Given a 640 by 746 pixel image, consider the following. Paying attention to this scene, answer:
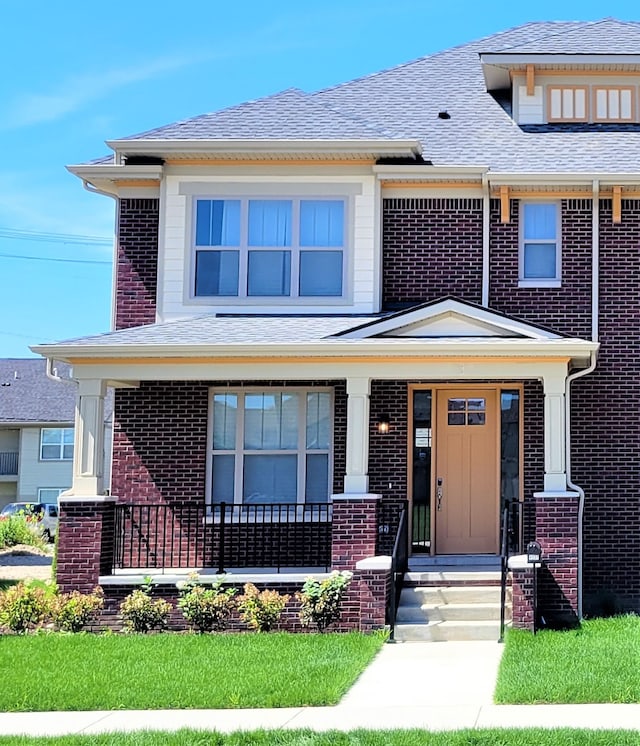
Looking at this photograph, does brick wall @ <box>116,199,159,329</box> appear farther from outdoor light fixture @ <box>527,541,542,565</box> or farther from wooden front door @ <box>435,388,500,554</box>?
outdoor light fixture @ <box>527,541,542,565</box>

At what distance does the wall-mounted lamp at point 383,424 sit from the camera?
13469 millimetres

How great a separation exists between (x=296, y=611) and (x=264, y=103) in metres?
8.42

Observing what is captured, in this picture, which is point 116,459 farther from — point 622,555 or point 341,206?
point 622,555

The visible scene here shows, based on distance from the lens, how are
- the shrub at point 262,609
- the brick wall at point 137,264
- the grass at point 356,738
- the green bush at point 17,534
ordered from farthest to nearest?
the green bush at point 17,534
the brick wall at point 137,264
the shrub at point 262,609
the grass at point 356,738

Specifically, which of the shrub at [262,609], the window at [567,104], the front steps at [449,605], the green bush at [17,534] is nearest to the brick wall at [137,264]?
the shrub at [262,609]

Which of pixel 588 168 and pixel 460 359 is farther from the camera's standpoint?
pixel 588 168

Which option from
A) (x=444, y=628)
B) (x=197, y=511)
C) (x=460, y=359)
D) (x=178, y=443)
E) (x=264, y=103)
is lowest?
(x=444, y=628)

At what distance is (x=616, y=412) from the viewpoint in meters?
13.5

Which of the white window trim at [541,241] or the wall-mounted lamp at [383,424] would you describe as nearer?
the wall-mounted lamp at [383,424]

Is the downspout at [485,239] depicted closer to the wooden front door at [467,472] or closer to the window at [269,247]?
the wooden front door at [467,472]

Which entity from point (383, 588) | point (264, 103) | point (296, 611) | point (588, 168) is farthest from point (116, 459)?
point (588, 168)

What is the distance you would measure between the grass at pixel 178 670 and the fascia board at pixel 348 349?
11.4 ft

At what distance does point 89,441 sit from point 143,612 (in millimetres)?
2340

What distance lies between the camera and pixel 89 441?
12.2 meters
